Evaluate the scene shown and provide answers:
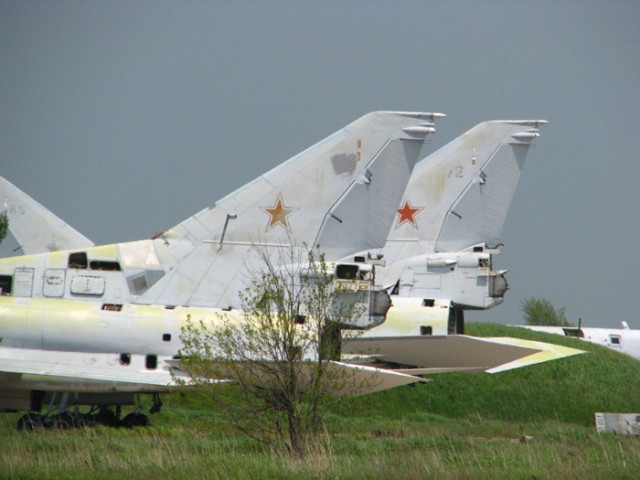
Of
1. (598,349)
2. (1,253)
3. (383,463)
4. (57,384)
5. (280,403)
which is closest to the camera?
(383,463)

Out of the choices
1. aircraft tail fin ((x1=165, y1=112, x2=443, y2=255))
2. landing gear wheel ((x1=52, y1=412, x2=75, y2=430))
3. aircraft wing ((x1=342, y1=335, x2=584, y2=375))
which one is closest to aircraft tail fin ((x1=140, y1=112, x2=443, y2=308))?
aircraft tail fin ((x1=165, y1=112, x2=443, y2=255))

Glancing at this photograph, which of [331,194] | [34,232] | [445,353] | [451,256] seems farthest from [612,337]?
[34,232]

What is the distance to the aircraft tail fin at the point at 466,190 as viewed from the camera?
1176 inches

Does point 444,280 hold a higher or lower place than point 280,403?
higher

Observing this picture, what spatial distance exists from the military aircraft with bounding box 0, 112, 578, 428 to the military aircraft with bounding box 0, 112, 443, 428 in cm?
2

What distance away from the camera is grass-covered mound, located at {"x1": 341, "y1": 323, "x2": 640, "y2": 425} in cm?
3081

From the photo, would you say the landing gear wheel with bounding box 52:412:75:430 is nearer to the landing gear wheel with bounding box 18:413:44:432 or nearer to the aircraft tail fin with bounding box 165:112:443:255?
the landing gear wheel with bounding box 18:413:44:432

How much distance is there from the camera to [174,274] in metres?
22.3

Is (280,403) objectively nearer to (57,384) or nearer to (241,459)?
(241,459)

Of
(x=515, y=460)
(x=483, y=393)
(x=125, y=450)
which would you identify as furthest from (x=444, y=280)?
(x=125, y=450)

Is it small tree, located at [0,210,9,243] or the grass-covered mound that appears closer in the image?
small tree, located at [0,210,9,243]

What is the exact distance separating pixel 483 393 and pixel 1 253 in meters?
16.0

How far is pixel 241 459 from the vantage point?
1602 cm

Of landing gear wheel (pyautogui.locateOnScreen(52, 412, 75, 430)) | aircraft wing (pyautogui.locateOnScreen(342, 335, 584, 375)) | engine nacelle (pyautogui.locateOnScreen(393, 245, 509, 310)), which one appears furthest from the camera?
engine nacelle (pyautogui.locateOnScreen(393, 245, 509, 310))
